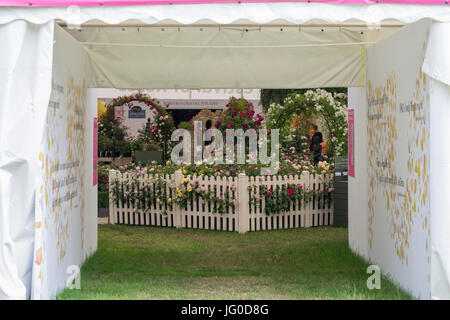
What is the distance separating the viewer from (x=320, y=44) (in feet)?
24.0

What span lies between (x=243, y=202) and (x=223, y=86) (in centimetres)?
310

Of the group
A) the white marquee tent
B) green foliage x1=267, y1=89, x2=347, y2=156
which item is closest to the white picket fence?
green foliage x1=267, y1=89, x2=347, y2=156

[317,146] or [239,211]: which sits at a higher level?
[317,146]

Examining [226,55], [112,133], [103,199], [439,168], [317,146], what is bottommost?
[103,199]

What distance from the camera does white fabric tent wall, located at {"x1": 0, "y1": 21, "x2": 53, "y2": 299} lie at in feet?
15.3

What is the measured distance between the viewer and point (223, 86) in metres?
7.70

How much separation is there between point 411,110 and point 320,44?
7.07 feet

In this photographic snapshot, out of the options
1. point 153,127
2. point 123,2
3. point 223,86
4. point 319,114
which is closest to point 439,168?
point 123,2

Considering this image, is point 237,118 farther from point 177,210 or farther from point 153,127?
point 153,127

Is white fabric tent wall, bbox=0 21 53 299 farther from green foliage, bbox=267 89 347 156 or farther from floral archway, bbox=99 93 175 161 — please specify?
floral archway, bbox=99 93 175 161

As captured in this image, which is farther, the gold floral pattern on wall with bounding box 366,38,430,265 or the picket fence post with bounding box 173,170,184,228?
the picket fence post with bounding box 173,170,184,228

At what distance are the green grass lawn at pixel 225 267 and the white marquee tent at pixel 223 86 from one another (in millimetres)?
338
